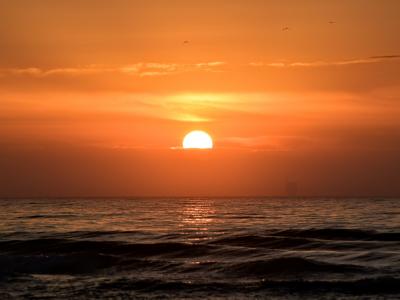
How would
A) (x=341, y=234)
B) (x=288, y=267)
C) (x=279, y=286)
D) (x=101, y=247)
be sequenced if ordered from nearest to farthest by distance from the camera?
(x=279, y=286)
(x=288, y=267)
(x=101, y=247)
(x=341, y=234)

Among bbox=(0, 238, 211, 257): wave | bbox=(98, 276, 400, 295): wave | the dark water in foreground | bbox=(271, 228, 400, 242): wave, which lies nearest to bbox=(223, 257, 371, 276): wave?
the dark water in foreground

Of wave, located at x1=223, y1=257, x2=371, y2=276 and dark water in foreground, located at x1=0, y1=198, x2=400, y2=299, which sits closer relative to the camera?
dark water in foreground, located at x1=0, y1=198, x2=400, y2=299

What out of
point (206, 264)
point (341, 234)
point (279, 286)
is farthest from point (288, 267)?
point (341, 234)

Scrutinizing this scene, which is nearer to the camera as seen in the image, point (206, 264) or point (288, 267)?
point (288, 267)

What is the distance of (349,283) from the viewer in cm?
2112

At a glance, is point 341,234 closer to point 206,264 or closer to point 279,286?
point 206,264

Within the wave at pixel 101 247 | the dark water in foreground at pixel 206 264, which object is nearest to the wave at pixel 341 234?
the dark water in foreground at pixel 206 264

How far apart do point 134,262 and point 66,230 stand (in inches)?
765

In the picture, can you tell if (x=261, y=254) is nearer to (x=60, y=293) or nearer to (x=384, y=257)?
(x=384, y=257)

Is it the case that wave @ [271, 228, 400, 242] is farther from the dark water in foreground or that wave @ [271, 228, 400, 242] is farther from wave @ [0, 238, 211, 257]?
wave @ [0, 238, 211, 257]

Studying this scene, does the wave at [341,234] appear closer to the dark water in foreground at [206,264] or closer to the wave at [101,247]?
the dark water in foreground at [206,264]

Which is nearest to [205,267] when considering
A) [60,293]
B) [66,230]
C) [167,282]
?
[167,282]

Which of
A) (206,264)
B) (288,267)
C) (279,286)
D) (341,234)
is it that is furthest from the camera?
(341,234)

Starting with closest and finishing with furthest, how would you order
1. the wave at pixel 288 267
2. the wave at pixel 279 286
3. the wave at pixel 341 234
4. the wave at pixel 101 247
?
the wave at pixel 279 286
the wave at pixel 288 267
the wave at pixel 101 247
the wave at pixel 341 234
